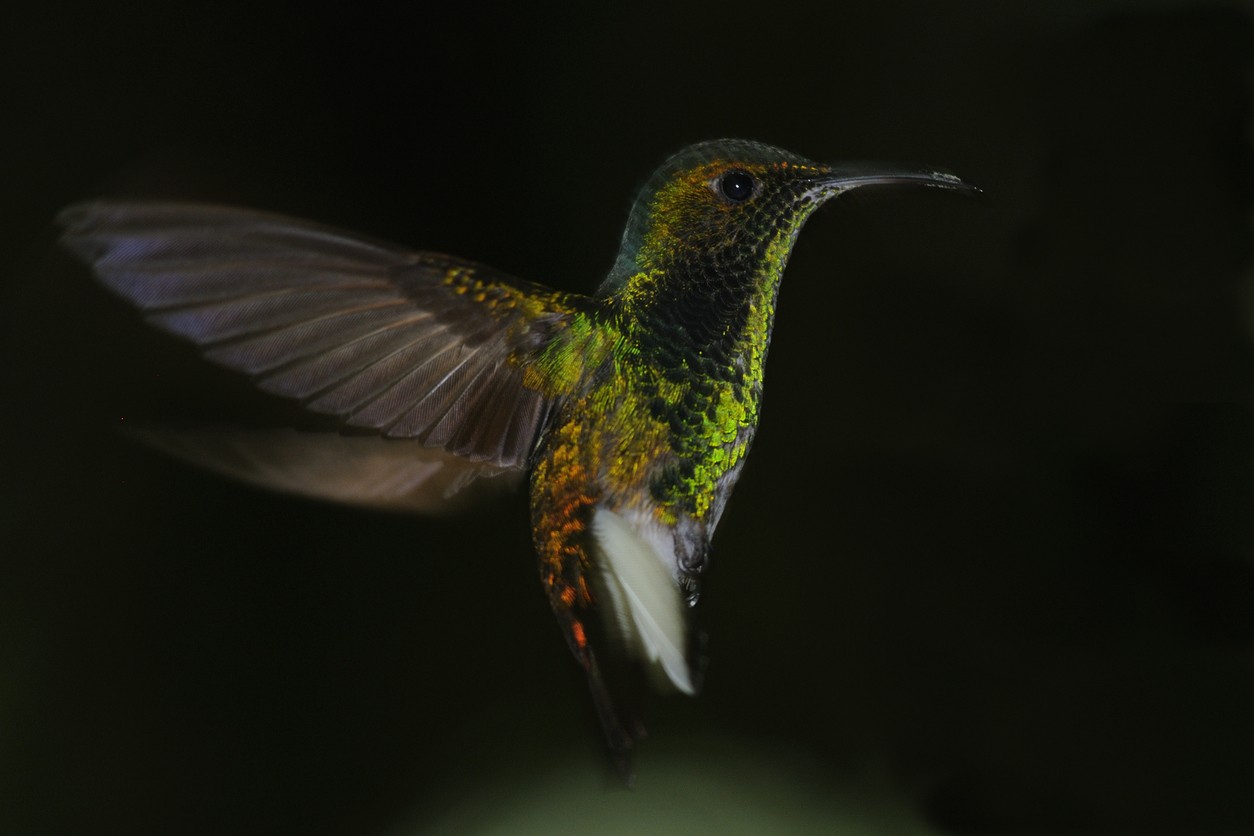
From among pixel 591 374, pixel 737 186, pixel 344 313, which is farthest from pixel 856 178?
pixel 344 313

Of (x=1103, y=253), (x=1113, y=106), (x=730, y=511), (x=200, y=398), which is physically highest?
(x=1113, y=106)

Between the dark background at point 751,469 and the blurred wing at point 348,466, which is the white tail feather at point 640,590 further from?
the dark background at point 751,469

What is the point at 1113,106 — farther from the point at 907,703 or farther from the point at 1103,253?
the point at 907,703

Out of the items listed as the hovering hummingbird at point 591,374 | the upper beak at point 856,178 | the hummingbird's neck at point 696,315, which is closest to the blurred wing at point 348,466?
the hovering hummingbird at point 591,374

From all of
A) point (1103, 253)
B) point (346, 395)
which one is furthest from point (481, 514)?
point (1103, 253)

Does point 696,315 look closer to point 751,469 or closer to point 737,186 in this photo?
point 737,186

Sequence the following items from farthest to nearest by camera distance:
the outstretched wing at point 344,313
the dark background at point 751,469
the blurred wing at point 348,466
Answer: the dark background at point 751,469 → the blurred wing at point 348,466 → the outstretched wing at point 344,313
